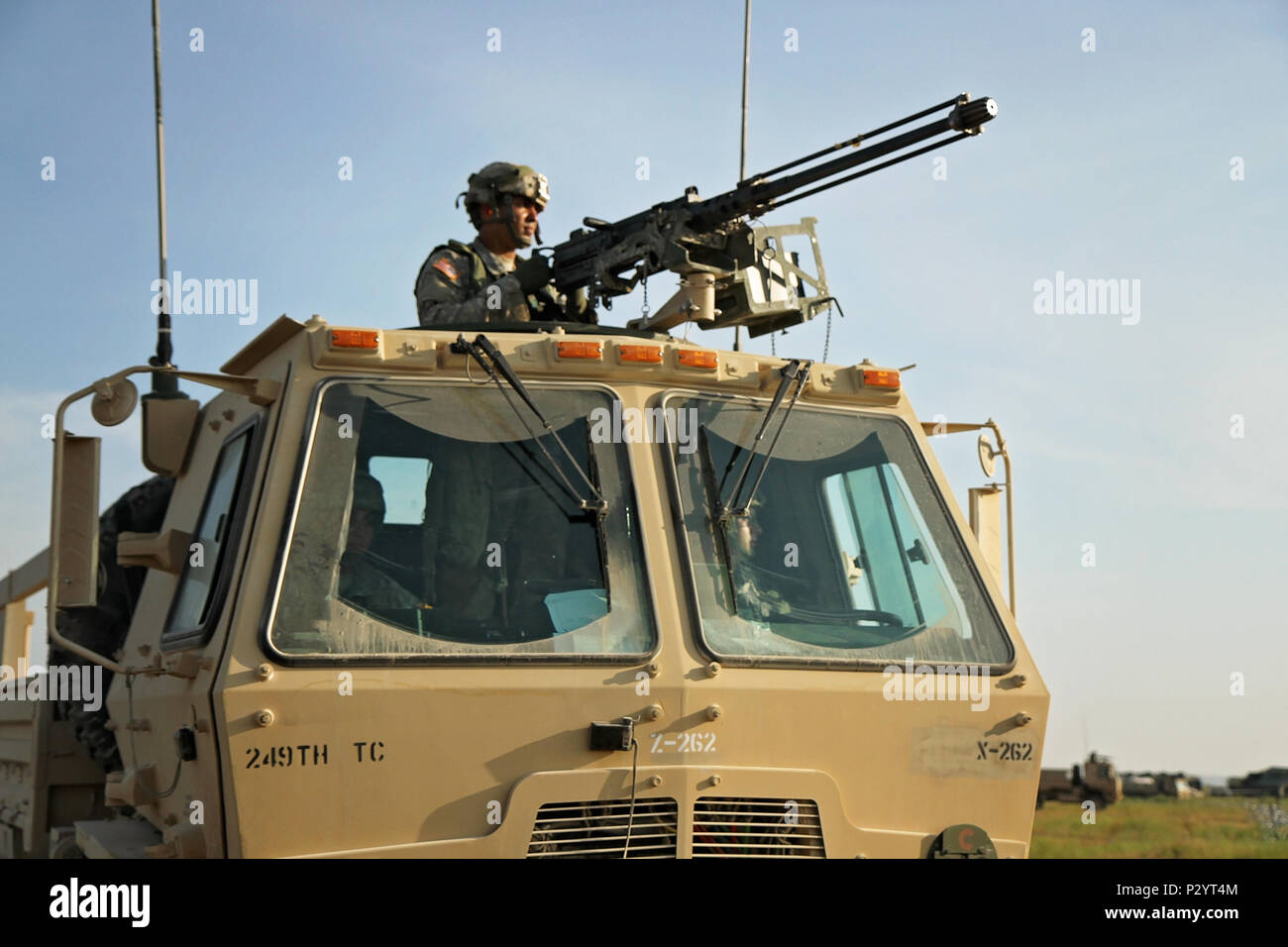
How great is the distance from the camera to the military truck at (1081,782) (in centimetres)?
2577

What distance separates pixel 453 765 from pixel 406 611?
0.52 m

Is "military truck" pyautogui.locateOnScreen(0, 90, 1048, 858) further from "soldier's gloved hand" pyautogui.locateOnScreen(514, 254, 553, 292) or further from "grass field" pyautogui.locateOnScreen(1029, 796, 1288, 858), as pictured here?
"grass field" pyautogui.locateOnScreen(1029, 796, 1288, 858)

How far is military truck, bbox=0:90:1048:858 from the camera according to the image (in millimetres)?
4445

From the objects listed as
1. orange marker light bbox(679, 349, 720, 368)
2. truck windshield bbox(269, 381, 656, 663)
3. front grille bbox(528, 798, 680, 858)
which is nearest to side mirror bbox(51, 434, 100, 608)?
truck windshield bbox(269, 381, 656, 663)

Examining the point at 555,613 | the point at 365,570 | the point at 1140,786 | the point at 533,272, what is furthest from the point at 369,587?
the point at 1140,786

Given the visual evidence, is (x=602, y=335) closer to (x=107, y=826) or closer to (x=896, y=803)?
(x=896, y=803)

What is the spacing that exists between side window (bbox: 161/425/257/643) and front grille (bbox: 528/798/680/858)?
1289 mm

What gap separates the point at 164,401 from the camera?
19.9 ft

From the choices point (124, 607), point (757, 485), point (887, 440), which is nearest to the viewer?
point (757, 485)

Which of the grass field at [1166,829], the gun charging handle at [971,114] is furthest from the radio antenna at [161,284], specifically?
the grass field at [1166,829]

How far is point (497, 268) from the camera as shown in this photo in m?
7.19

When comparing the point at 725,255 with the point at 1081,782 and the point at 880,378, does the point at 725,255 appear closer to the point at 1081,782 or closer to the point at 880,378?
the point at 880,378

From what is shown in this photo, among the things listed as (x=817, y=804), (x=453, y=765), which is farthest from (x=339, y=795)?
(x=817, y=804)

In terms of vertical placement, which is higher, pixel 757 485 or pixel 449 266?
pixel 449 266
